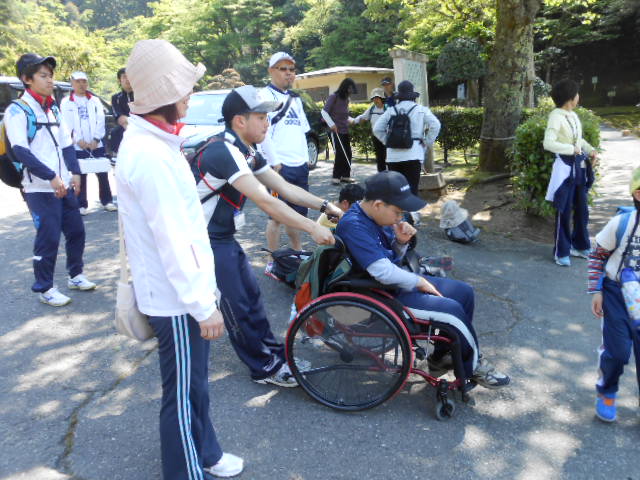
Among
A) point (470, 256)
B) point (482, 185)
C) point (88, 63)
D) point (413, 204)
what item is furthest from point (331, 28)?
point (413, 204)

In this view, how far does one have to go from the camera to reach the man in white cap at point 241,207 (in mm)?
2609

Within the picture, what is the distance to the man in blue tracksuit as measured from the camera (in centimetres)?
394

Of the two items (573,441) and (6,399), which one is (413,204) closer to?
(573,441)

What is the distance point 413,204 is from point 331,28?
3212 cm

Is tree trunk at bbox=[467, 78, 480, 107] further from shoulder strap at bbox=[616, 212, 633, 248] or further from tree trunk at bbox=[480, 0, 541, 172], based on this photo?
shoulder strap at bbox=[616, 212, 633, 248]

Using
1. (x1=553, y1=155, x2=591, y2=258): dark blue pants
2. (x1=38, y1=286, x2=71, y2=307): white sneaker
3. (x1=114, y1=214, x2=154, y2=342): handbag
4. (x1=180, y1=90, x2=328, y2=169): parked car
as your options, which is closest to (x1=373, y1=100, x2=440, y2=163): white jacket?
(x1=553, y1=155, x2=591, y2=258): dark blue pants

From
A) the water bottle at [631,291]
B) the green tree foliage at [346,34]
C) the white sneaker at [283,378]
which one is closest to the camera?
the water bottle at [631,291]

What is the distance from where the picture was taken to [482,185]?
803 centimetres

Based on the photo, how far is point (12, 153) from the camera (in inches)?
160

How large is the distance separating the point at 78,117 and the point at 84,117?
0.26 ft

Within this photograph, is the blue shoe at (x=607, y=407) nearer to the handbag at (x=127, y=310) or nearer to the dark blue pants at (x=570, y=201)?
the handbag at (x=127, y=310)

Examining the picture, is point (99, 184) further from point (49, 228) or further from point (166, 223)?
point (166, 223)

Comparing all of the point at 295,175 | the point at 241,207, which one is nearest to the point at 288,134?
the point at 295,175

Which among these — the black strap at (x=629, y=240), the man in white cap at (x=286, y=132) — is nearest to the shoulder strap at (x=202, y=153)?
the man in white cap at (x=286, y=132)
